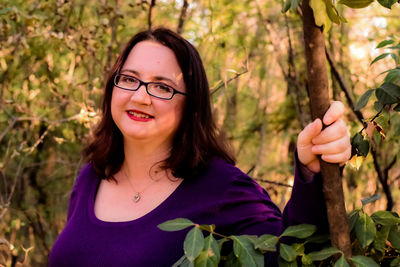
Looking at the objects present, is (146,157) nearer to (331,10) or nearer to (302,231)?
(302,231)

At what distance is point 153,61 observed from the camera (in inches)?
77.1

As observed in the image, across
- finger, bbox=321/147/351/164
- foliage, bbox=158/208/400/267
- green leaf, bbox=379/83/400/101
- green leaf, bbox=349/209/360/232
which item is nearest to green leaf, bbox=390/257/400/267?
foliage, bbox=158/208/400/267

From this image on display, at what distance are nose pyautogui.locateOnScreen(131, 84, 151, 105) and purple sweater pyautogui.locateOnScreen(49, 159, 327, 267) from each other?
12.8 inches

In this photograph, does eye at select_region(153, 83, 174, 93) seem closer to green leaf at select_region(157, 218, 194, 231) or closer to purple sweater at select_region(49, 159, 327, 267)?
purple sweater at select_region(49, 159, 327, 267)

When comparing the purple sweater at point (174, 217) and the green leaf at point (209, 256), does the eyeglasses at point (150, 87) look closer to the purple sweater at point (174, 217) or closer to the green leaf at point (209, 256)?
the purple sweater at point (174, 217)

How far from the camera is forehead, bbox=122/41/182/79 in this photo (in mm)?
1935

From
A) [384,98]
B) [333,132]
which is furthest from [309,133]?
[384,98]

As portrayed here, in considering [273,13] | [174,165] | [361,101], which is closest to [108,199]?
[174,165]

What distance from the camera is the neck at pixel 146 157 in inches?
80.8

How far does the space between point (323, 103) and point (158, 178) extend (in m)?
1.10

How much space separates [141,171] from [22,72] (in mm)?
1957

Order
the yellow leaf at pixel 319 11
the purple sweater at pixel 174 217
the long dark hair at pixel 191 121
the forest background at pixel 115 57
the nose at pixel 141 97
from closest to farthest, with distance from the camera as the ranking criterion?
the yellow leaf at pixel 319 11
the purple sweater at pixel 174 217
the nose at pixel 141 97
the long dark hair at pixel 191 121
the forest background at pixel 115 57

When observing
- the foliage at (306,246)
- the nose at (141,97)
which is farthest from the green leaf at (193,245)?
the nose at (141,97)

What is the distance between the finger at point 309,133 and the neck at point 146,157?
37.8 inches
